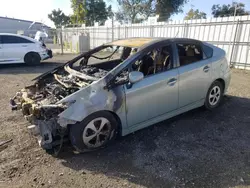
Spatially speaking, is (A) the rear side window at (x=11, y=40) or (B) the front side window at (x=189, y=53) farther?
(A) the rear side window at (x=11, y=40)

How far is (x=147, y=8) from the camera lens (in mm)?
30453

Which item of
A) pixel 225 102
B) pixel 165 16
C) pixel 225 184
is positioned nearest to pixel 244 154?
pixel 225 184

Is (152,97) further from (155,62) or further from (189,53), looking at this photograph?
(189,53)

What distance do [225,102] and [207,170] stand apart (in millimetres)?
2868

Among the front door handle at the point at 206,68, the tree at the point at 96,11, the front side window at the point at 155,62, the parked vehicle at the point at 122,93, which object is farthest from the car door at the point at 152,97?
the tree at the point at 96,11

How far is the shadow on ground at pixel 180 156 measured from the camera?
262 centimetres

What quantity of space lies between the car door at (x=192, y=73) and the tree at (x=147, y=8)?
25443 mm

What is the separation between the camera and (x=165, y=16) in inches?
1184

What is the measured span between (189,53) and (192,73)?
0.46 meters

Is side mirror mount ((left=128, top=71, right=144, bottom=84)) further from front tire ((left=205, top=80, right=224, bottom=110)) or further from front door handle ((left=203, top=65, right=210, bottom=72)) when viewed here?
front tire ((left=205, top=80, right=224, bottom=110))

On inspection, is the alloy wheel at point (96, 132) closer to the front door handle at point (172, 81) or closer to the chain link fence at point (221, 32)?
the front door handle at point (172, 81)

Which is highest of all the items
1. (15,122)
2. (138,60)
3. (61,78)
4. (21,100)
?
(138,60)

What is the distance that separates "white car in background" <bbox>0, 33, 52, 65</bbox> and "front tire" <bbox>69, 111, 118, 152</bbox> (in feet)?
28.4

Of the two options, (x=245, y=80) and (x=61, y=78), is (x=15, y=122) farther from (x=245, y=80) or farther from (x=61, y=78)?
(x=245, y=80)
